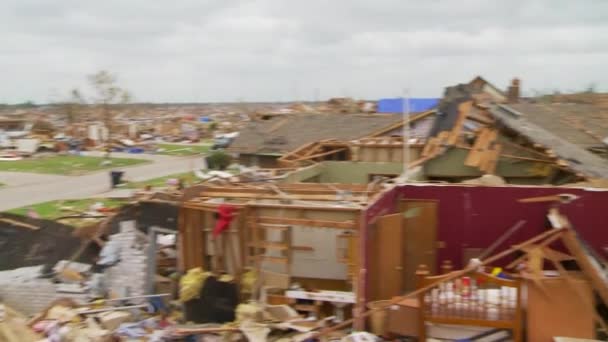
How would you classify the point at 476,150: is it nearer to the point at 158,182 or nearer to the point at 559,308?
the point at 559,308

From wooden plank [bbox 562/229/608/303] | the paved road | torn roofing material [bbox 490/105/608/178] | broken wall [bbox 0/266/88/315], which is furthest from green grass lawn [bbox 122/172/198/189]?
wooden plank [bbox 562/229/608/303]

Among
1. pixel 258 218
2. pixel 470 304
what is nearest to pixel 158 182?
pixel 258 218

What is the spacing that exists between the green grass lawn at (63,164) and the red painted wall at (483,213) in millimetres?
23275

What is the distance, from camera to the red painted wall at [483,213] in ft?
30.0

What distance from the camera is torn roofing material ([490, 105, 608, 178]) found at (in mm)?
13037

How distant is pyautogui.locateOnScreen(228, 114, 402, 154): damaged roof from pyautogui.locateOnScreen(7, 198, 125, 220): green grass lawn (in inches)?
248

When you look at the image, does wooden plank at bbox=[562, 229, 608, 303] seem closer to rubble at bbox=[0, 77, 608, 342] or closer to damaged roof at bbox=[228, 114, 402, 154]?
rubble at bbox=[0, 77, 608, 342]

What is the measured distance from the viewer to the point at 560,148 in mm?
14375

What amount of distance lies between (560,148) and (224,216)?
370 inches

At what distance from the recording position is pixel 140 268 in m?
9.73

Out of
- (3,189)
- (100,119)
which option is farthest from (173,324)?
(100,119)

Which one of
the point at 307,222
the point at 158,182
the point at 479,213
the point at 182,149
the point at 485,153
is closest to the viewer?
the point at 307,222

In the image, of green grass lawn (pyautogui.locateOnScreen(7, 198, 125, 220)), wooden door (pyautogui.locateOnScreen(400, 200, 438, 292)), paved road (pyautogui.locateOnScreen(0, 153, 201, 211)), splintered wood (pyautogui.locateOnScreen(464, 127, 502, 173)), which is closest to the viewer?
wooden door (pyautogui.locateOnScreen(400, 200, 438, 292))

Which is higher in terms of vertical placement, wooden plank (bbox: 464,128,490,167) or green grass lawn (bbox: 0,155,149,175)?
wooden plank (bbox: 464,128,490,167)
